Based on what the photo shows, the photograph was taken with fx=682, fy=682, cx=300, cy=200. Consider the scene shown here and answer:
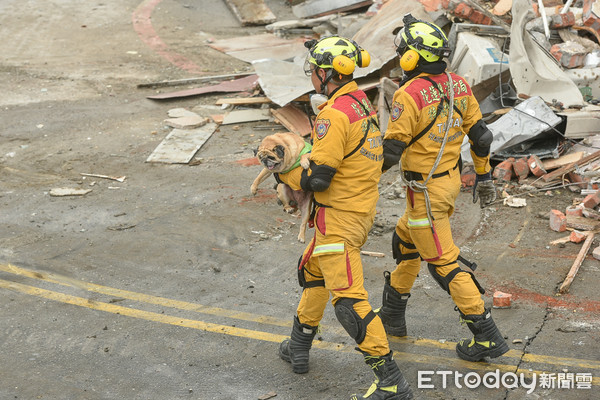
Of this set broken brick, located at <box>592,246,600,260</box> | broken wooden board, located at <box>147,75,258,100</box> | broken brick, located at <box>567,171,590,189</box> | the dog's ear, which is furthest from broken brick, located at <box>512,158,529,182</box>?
broken wooden board, located at <box>147,75,258,100</box>

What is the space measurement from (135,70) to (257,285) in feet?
29.6

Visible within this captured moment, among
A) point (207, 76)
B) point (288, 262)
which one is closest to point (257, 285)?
point (288, 262)

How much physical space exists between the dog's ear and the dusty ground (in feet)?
5.71

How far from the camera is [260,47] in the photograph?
1562cm

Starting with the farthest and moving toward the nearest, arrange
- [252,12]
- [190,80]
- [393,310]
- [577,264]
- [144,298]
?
1. [252,12]
2. [190,80]
3. [577,264]
4. [144,298]
5. [393,310]

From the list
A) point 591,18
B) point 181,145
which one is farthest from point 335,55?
point 591,18

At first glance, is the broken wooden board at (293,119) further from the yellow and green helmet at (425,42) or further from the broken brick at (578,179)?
the yellow and green helmet at (425,42)

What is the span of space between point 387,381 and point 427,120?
1.88 meters

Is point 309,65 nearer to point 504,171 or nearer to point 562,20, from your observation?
point 504,171

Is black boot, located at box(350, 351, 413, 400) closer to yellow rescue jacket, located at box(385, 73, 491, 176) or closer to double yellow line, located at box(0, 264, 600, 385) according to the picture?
double yellow line, located at box(0, 264, 600, 385)

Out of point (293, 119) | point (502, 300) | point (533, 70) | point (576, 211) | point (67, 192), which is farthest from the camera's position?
point (293, 119)

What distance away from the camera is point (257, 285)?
21.8ft

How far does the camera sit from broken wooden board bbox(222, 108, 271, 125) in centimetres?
1165

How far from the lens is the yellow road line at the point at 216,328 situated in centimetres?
525
